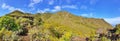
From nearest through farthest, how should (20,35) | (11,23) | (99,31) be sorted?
(20,35)
(99,31)
(11,23)

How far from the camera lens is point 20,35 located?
5950 cm

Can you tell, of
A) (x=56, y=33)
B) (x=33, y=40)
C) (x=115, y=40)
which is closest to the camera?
(x=33, y=40)

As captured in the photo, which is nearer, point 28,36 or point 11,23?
point 28,36

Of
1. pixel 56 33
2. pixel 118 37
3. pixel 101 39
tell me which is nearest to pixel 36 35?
pixel 101 39

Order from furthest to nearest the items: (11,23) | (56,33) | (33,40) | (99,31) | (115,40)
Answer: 1. (56,33)
2. (11,23)
3. (99,31)
4. (115,40)
5. (33,40)

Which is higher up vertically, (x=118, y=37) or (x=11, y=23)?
(x=11, y=23)

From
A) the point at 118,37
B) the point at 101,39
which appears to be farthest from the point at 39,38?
the point at 118,37

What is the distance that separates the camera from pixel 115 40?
65.2 m

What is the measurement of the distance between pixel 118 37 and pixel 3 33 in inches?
1082

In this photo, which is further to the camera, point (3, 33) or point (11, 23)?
point (11, 23)

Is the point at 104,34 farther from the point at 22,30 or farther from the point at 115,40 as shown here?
the point at 22,30

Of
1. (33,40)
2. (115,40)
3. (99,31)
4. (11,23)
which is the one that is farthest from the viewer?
(11,23)

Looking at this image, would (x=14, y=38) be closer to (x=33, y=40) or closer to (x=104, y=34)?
(x=33, y=40)

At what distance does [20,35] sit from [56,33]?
61156mm
